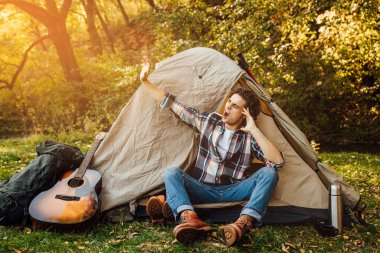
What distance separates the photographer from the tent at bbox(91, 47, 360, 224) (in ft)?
12.8

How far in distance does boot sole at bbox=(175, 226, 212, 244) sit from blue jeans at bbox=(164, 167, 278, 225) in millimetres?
239

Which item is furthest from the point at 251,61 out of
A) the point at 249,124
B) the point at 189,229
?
the point at 189,229

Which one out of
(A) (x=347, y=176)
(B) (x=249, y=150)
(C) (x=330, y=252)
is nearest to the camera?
(C) (x=330, y=252)

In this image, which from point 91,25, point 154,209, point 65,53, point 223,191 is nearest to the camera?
point 154,209

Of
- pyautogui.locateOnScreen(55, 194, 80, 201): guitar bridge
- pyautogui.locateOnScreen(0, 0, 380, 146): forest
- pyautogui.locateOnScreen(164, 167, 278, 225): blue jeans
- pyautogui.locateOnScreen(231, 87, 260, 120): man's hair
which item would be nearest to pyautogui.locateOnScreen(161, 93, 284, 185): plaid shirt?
pyautogui.locateOnScreen(164, 167, 278, 225): blue jeans

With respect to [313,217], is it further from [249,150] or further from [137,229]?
[137,229]

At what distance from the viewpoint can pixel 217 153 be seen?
395 cm

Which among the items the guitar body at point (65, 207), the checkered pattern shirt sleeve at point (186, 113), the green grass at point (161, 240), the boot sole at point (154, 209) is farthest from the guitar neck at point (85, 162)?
the checkered pattern shirt sleeve at point (186, 113)

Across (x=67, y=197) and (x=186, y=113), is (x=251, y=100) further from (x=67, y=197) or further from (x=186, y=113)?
(x=67, y=197)

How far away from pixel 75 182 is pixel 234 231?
5.43ft

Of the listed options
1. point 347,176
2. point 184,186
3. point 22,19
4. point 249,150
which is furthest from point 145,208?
point 22,19

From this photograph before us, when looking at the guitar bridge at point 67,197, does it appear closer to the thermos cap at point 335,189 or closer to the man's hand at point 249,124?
the man's hand at point 249,124

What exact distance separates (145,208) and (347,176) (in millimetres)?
3798

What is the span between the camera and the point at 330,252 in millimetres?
3334
